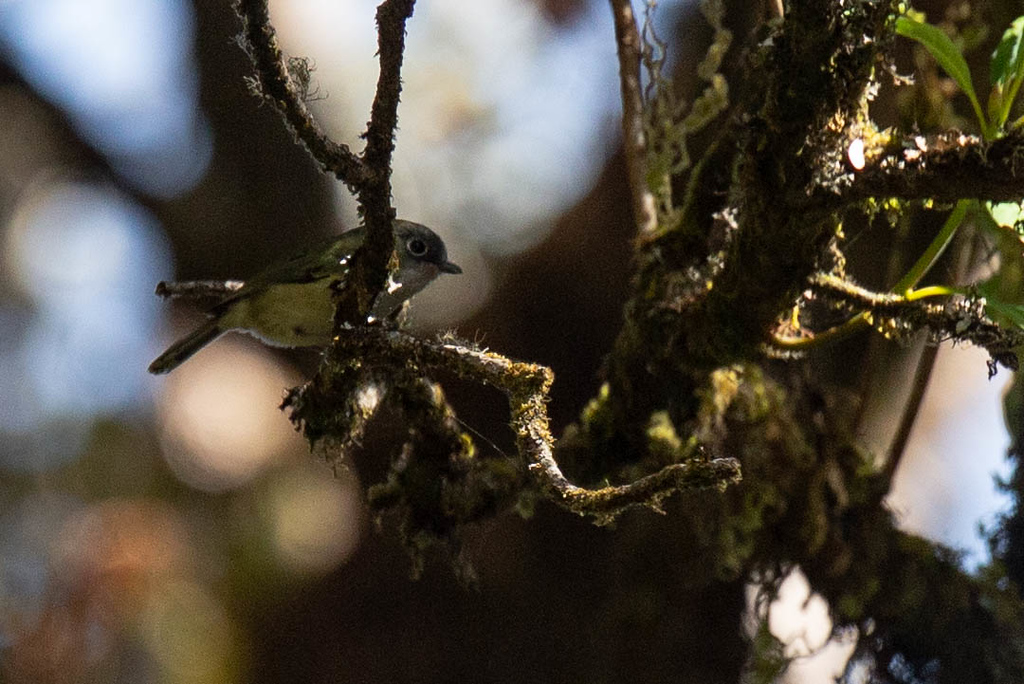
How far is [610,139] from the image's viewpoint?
12.9ft

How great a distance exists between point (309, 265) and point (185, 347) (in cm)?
58

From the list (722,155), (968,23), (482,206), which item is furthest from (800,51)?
(482,206)

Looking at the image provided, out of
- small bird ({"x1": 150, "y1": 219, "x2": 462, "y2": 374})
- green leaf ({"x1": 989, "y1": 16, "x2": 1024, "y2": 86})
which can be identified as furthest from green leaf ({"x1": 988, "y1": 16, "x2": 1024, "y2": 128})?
small bird ({"x1": 150, "y1": 219, "x2": 462, "y2": 374})

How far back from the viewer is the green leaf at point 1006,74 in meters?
1.83

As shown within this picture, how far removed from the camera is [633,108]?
284 cm

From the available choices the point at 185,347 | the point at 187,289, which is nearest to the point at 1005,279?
the point at 187,289

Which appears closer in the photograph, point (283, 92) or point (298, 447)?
point (283, 92)

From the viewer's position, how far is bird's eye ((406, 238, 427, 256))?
3.16 metres

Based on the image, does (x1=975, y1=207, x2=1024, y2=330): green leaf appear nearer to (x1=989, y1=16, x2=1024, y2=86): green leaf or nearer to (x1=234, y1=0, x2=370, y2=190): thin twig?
(x1=989, y1=16, x2=1024, y2=86): green leaf

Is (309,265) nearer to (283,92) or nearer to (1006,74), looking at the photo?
(283,92)

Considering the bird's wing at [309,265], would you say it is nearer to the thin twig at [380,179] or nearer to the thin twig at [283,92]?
the thin twig at [380,179]

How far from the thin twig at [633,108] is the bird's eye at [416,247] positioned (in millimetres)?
742

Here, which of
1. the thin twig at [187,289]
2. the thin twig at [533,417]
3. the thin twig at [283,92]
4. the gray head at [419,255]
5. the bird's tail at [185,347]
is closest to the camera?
the thin twig at [533,417]

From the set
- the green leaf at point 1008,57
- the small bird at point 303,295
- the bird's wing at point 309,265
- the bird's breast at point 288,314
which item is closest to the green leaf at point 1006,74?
the green leaf at point 1008,57
